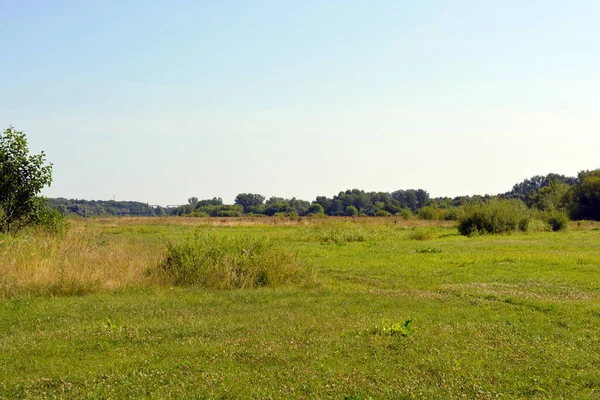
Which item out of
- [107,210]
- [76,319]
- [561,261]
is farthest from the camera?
[107,210]

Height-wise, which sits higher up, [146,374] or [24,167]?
[24,167]

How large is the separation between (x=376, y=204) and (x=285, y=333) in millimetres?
130833

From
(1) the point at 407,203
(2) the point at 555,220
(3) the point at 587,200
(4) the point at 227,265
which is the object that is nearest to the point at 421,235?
(2) the point at 555,220

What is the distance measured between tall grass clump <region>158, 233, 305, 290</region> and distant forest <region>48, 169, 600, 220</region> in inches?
2364

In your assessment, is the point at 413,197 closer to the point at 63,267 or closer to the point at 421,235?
the point at 421,235

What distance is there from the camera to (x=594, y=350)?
29.1 feet

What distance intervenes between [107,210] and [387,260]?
163873mm

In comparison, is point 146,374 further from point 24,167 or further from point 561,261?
point 561,261

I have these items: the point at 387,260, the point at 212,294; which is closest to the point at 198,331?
the point at 212,294

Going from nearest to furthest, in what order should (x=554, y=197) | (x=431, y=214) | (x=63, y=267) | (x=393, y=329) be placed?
(x=393, y=329) → (x=63, y=267) → (x=431, y=214) → (x=554, y=197)

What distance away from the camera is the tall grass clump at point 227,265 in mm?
15531

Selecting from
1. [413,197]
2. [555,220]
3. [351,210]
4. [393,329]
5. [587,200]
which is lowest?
[393,329]

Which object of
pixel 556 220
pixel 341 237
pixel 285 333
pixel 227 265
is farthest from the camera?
pixel 556 220

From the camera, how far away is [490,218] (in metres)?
42.1
